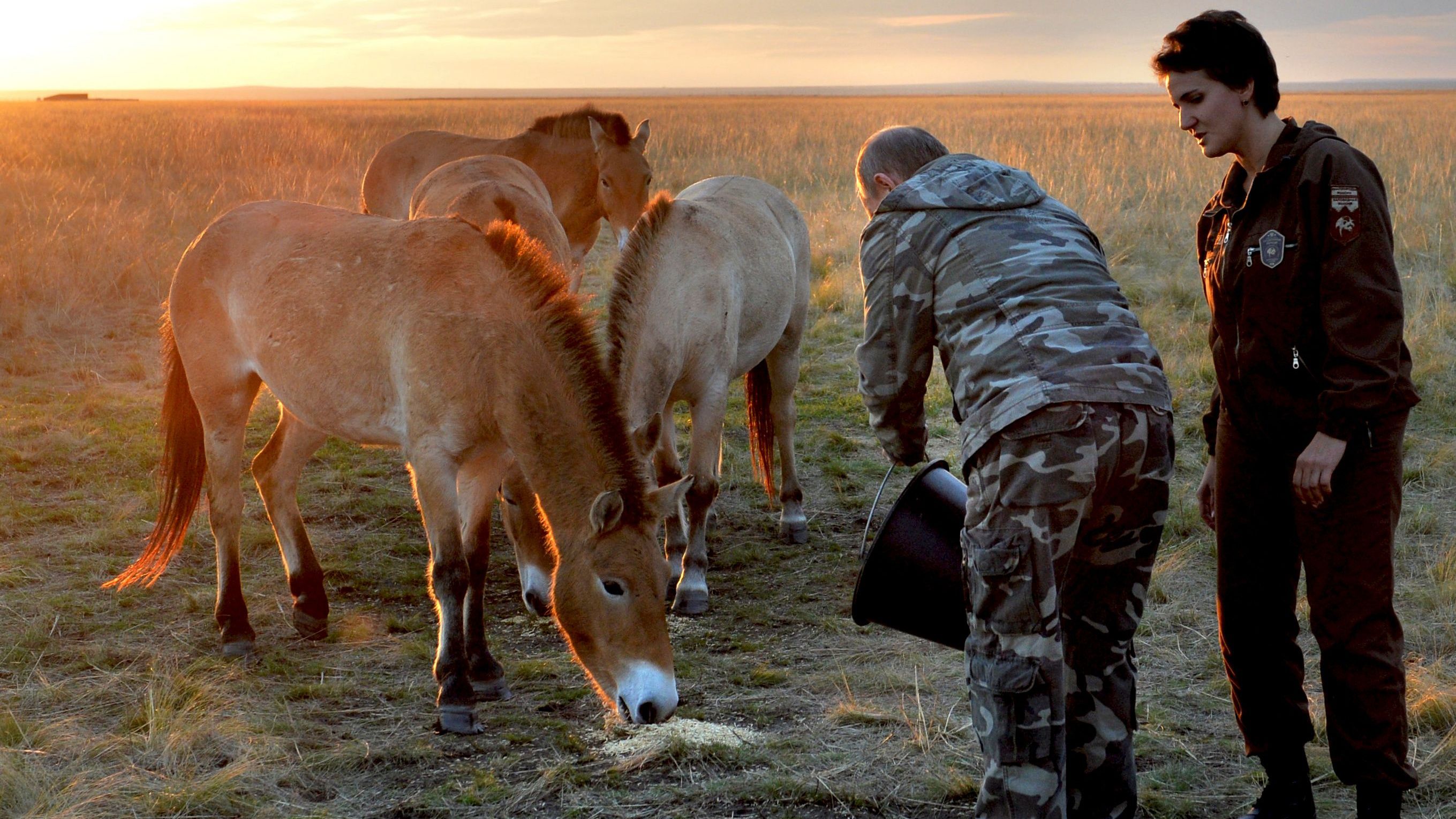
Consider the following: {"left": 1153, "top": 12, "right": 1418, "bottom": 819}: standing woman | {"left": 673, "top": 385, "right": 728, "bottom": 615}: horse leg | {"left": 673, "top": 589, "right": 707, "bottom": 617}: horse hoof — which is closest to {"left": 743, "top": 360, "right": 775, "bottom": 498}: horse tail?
{"left": 673, "top": 385, "right": 728, "bottom": 615}: horse leg

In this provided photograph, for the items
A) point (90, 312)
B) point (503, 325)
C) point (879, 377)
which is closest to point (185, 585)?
point (503, 325)

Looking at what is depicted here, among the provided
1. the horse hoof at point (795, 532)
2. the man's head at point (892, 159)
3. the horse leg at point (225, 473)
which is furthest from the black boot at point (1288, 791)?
the horse leg at point (225, 473)

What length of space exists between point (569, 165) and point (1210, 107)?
27.6 feet

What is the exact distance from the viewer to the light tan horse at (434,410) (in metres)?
3.98

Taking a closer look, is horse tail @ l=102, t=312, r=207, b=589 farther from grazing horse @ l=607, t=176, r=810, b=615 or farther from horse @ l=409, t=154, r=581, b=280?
grazing horse @ l=607, t=176, r=810, b=615

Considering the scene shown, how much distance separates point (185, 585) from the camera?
588 cm

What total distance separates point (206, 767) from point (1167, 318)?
9.56 metres

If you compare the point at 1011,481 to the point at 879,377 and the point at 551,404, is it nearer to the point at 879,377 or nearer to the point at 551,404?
the point at 879,377

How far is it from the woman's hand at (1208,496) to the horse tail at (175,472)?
4712mm

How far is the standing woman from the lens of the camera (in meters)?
2.90

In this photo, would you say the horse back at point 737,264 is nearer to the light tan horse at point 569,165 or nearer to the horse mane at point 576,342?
the horse mane at point 576,342

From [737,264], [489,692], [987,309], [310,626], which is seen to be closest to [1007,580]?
[987,309]

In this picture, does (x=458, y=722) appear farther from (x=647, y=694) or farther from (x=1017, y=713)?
(x=1017, y=713)

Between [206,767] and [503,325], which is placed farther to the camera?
[503,325]
